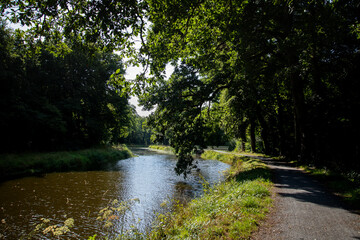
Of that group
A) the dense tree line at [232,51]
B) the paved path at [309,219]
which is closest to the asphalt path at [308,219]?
the paved path at [309,219]

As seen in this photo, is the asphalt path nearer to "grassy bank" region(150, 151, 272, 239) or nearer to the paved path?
the paved path

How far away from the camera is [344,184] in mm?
8078

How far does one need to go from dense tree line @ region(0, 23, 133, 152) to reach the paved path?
1264cm

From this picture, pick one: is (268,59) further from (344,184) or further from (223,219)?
(223,219)

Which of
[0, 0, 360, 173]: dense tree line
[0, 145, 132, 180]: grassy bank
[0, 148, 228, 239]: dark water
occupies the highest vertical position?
[0, 0, 360, 173]: dense tree line

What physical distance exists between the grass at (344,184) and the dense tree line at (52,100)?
45.2 ft

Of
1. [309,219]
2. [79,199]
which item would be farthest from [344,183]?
[79,199]

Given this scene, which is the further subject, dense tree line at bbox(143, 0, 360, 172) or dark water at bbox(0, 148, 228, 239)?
dark water at bbox(0, 148, 228, 239)

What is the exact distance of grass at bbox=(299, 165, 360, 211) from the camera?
6367mm

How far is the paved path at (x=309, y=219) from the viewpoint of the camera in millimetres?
4301

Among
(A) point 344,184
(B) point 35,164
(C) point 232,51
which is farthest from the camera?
(B) point 35,164

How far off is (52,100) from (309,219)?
32.1m

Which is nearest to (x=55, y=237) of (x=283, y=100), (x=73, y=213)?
(x=73, y=213)

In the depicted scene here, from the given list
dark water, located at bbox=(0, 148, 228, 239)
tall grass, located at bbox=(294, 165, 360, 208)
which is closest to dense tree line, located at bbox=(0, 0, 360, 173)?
tall grass, located at bbox=(294, 165, 360, 208)
